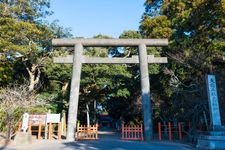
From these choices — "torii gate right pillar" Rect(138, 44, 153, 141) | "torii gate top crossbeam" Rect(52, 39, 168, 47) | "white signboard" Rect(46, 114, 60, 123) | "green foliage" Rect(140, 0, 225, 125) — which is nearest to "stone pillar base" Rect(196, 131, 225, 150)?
"green foliage" Rect(140, 0, 225, 125)

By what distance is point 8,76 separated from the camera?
2292cm

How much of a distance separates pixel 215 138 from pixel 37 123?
9.74m

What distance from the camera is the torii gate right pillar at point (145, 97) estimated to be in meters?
16.0

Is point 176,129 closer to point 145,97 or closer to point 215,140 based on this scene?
point 145,97

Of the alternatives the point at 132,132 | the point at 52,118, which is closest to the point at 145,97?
the point at 132,132

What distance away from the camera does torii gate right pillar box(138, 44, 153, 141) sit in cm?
1596

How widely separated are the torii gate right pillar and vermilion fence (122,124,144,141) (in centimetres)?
70

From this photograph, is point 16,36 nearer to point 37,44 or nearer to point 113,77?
point 37,44

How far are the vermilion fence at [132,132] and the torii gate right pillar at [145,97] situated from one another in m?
0.70

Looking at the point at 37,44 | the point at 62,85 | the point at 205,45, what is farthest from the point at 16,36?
the point at 205,45

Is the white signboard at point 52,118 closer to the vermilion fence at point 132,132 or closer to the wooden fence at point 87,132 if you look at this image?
the wooden fence at point 87,132

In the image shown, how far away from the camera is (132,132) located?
17.3 meters

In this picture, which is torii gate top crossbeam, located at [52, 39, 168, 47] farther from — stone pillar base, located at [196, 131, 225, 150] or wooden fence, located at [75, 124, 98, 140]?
stone pillar base, located at [196, 131, 225, 150]

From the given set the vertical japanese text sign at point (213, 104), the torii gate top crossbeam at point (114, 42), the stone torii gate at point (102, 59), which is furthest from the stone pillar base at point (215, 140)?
the torii gate top crossbeam at point (114, 42)
